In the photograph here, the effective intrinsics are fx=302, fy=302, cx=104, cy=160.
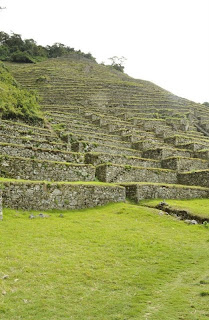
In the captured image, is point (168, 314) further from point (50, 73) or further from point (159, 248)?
point (50, 73)

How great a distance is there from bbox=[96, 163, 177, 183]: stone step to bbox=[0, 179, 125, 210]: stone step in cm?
298

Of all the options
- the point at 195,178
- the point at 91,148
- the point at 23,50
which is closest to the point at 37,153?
the point at 91,148

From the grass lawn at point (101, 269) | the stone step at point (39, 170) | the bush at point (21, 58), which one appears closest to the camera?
the grass lawn at point (101, 269)

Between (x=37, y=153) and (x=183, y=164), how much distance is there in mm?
11618

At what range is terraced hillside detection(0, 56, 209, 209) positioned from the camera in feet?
46.5

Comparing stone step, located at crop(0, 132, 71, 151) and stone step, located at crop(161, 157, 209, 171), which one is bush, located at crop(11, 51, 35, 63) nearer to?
stone step, located at crop(161, 157, 209, 171)

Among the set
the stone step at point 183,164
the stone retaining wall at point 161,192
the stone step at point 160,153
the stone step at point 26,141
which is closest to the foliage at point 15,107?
the stone step at point 26,141

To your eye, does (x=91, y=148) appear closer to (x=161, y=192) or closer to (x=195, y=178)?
(x=161, y=192)

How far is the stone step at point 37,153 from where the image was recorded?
16844mm

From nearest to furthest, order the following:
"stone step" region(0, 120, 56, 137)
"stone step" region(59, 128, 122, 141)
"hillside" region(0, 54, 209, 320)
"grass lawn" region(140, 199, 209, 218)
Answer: "hillside" region(0, 54, 209, 320)
"grass lawn" region(140, 199, 209, 218)
"stone step" region(0, 120, 56, 137)
"stone step" region(59, 128, 122, 141)

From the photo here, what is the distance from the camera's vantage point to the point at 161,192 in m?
17.4

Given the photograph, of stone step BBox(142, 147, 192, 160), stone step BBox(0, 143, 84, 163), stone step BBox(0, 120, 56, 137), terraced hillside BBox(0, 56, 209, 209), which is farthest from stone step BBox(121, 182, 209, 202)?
stone step BBox(0, 120, 56, 137)

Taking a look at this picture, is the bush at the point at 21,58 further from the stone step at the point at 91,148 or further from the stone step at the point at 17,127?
the stone step at the point at 91,148

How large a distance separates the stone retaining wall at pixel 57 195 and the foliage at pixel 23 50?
7728 cm
